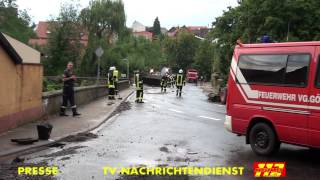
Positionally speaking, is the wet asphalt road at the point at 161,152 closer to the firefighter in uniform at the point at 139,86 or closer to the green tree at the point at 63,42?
the firefighter in uniform at the point at 139,86

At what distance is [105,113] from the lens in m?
19.3

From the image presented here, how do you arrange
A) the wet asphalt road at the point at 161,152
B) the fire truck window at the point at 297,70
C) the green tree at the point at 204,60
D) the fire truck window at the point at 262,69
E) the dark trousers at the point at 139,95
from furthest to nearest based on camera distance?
the green tree at the point at 204,60
the dark trousers at the point at 139,95
the fire truck window at the point at 262,69
the fire truck window at the point at 297,70
the wet asphalt road at the point at 161,152

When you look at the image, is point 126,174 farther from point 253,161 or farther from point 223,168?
point 253,161

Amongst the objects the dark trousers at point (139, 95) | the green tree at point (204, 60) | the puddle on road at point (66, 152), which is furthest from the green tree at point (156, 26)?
the puddle on road at point (66, 152)

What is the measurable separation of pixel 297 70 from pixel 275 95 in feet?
2.32

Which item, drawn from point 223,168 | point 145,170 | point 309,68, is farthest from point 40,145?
point 309,68

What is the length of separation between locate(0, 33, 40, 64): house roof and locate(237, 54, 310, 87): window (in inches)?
225

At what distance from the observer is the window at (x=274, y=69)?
9.84m

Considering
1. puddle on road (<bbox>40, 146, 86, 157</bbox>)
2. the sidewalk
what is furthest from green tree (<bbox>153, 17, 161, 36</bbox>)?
puddle on road (<bbox>40, 146, 86, 157</bbox>)

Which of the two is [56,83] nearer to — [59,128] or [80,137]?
[59,128]

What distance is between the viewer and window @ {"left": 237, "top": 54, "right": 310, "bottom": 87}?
387 inches

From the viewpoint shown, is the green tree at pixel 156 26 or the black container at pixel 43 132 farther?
the green tree at pixel 156 26

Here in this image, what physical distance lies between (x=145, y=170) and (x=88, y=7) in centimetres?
5398

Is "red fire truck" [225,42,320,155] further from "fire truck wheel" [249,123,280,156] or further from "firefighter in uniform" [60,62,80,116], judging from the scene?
"firefighter in uniform" [60,62,80,116]
